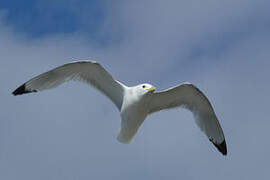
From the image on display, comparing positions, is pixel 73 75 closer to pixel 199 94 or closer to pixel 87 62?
pixel 87 62

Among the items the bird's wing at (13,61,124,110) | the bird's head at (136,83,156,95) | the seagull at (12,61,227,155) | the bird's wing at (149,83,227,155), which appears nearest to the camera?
the bird's head at (136,83,156,95)

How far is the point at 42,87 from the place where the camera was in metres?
14.2

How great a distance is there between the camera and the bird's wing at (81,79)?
1408cm

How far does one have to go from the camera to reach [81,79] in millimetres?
14352

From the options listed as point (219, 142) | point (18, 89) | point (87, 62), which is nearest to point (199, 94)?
point (219, 142)

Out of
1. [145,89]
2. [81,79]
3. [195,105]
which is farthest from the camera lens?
[195,105]

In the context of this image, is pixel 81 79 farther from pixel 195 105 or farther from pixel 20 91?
pixel 195 105

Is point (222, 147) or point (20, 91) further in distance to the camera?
point (222, 147)

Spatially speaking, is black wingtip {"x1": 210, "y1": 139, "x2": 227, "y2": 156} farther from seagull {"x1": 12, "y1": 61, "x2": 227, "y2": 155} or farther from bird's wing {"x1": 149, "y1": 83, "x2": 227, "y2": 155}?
seagull {"x1": 12, "y1": 61, "x2": 227, "y2": 155}

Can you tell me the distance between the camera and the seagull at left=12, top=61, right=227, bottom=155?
45.2 feet

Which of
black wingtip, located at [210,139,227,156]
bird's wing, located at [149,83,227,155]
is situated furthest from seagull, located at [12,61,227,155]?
black wingtip, located at [210,139,227,156]

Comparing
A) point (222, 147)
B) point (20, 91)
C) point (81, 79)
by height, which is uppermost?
point (81, 79)

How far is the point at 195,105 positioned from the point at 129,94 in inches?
63.1

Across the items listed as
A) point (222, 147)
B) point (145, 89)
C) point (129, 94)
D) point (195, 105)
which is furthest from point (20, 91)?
point (222, 147)
